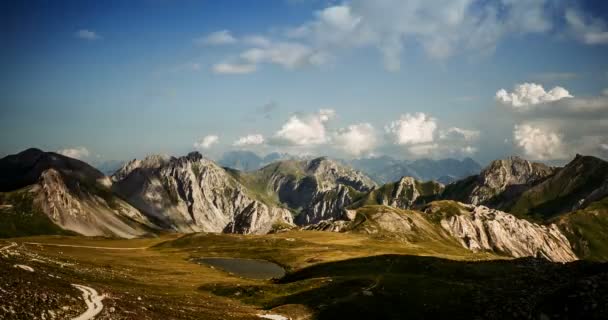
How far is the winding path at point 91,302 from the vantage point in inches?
1773

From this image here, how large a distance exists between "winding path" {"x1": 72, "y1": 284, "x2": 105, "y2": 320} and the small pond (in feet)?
245

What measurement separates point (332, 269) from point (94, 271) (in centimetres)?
5772

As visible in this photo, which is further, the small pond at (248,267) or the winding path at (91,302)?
the small pond at (248,267)

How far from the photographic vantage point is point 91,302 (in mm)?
52812

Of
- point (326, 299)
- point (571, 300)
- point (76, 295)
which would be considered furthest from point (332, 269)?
point (76, 295)

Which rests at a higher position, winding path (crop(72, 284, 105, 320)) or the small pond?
winding path (crop(72, 284, 105, 320))

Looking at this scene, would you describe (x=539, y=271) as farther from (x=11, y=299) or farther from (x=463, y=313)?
(x=11, y=299)

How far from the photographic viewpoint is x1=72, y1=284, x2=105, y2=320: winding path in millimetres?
45031

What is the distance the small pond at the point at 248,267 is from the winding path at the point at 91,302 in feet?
245

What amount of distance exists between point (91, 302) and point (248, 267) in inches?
4094

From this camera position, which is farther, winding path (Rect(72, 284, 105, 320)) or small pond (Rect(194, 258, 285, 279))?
small pond (Rect(194, 258, 285, 279))

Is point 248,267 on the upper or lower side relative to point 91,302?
lower

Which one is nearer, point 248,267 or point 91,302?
point 91,302

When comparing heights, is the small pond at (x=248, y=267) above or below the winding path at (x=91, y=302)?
below
